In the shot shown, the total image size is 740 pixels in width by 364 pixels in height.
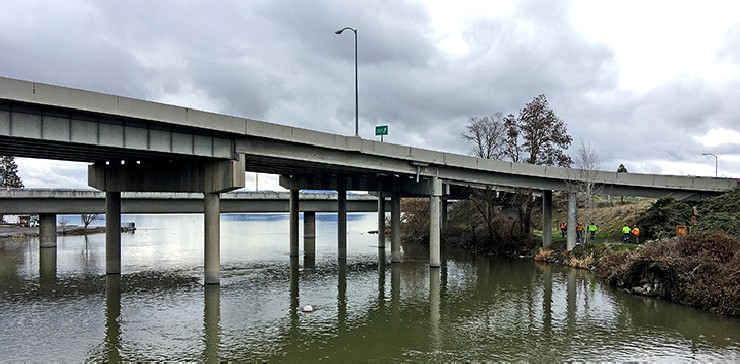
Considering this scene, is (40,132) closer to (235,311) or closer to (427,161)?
(235,311)

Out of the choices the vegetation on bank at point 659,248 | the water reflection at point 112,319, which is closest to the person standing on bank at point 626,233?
the vegetation on bank at point 659,248

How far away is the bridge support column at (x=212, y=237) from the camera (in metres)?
29.5

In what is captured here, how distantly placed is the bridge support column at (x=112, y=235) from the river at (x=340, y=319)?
44.1 inches

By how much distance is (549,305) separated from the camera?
26594mm

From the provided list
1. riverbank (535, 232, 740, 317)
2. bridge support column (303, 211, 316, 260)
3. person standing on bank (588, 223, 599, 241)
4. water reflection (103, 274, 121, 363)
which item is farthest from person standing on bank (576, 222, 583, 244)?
water reflection (103, 274, 121, 363)

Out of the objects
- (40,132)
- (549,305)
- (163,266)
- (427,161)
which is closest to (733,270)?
(549,305)

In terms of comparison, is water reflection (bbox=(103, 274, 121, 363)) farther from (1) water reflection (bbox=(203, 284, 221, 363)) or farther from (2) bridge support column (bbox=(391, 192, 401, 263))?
(2) bridge support column (bbox=(391, 192, 401, 263))

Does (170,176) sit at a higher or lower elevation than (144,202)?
higher

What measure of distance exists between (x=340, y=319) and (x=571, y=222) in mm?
29725

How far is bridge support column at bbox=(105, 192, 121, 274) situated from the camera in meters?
34.3

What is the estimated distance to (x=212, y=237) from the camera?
29.5 m

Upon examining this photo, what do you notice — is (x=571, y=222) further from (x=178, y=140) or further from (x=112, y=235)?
(x=112, y=235)

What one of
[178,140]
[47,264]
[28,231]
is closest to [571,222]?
[178,140]

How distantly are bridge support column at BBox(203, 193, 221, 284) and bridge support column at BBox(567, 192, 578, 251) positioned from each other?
95.1ft
